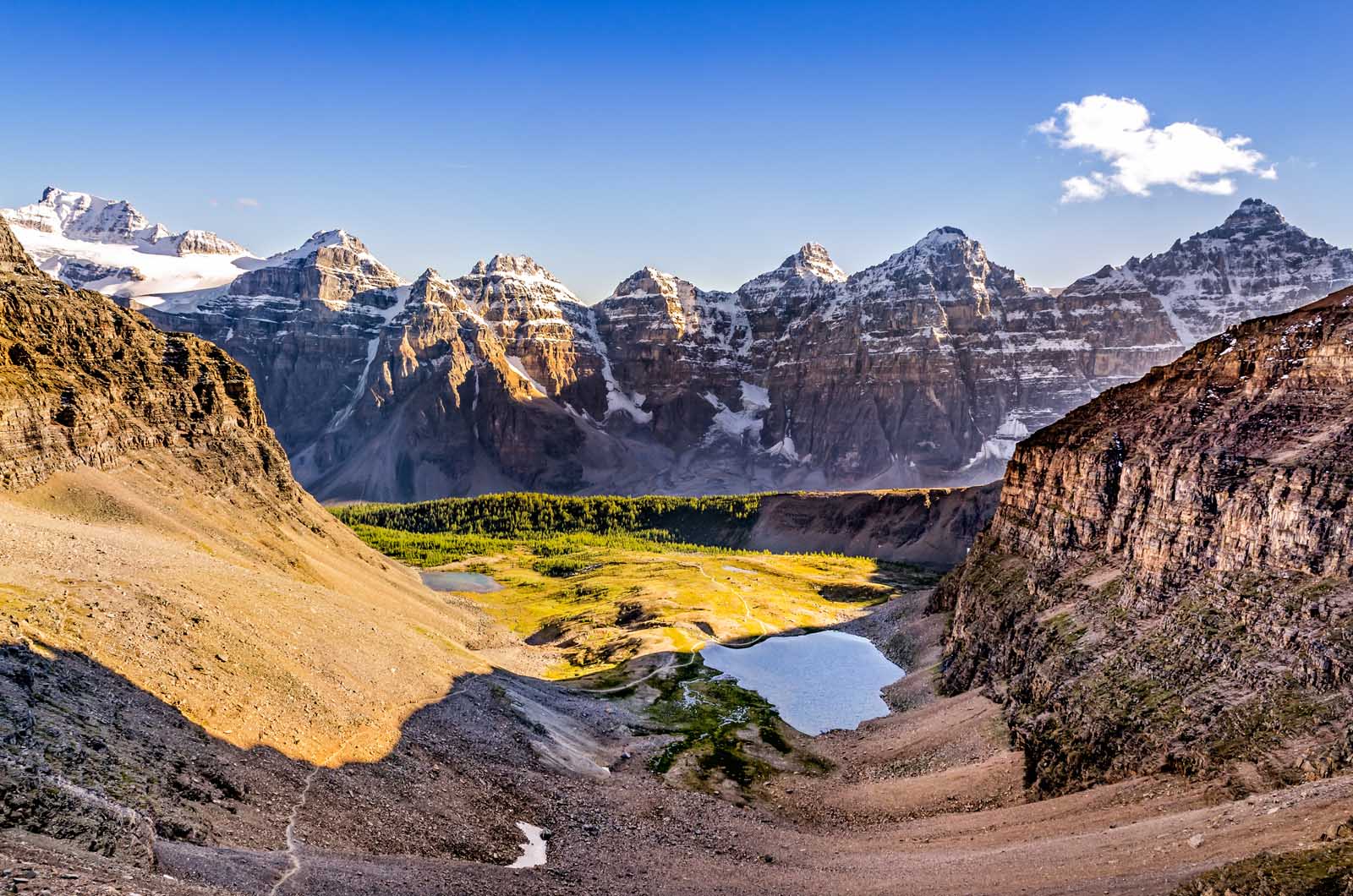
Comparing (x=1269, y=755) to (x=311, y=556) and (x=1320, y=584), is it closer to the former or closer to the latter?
(x=1320, y=584)

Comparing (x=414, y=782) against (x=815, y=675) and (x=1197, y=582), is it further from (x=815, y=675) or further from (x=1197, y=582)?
(x=815, y=675)

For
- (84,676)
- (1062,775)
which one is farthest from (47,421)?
(1062,775)

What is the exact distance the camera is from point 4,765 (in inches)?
1134

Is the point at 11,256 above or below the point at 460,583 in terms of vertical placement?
above

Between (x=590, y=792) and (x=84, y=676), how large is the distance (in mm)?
31621

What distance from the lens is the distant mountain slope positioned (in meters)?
48.0

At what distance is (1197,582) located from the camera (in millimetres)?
63438

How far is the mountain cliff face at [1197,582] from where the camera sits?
160 ft

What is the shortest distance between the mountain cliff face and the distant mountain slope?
47333mm

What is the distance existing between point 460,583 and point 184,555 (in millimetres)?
112958

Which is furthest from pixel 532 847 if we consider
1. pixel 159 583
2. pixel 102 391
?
pixel 102 391

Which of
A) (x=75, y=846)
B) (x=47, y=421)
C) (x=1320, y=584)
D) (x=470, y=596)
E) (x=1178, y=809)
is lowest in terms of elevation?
(x=470, y=596)

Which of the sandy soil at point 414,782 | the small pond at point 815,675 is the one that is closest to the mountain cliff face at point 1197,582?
the sandy soil at point 414,782

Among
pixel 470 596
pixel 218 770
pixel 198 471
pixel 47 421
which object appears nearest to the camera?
pixel 218 770
